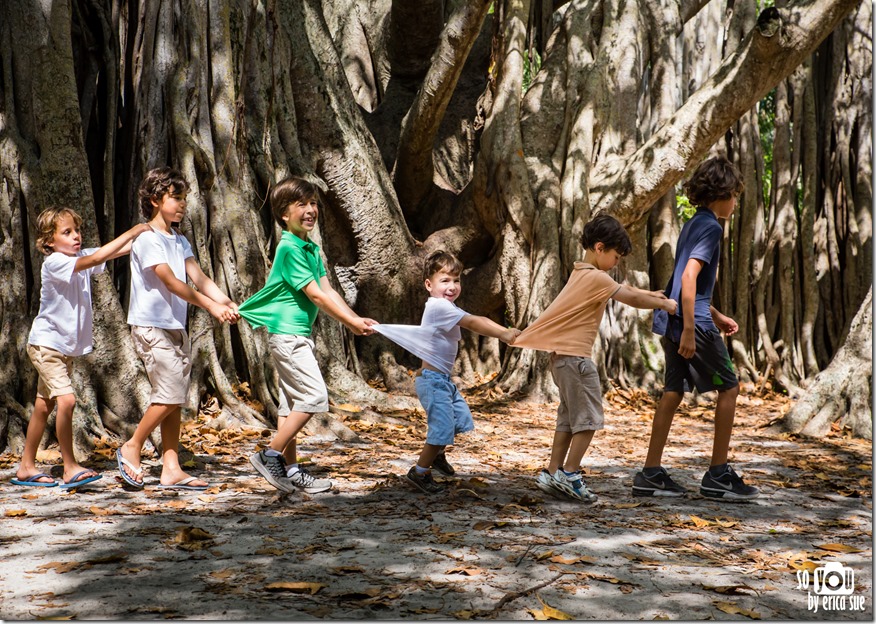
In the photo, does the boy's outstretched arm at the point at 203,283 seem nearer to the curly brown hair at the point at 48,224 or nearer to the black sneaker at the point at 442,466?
the curly brown hair at the point at 48,224

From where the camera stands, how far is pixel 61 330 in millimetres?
4531

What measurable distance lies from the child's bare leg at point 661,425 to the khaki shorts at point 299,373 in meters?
1.71

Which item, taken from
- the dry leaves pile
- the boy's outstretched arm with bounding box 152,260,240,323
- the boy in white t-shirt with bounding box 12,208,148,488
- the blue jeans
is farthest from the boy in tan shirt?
the boy in white t-shirt with bounding box 12,208,148,488

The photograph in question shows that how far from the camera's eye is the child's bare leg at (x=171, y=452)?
14.9ft

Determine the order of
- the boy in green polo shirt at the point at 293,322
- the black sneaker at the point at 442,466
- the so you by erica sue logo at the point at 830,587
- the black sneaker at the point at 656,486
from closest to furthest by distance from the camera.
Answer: the so you by erica sue logo at the point at 830,587
the boy in green polo shirt at the point at 293,322
the black sneaker at the point at 656,486
the black sneaker at the point at 442,466

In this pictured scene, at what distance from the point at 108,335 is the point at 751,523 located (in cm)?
384

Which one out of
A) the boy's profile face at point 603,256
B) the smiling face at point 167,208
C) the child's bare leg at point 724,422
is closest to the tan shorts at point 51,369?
the smiling face at point 167,208

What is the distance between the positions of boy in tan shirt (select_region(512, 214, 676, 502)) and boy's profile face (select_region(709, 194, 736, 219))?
0.61 m

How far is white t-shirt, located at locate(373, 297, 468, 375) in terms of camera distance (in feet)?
14.8

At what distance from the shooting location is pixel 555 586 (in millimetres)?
3025

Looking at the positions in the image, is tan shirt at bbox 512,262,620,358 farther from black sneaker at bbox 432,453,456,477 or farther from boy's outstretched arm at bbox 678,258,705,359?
black sneaker at bbox 432,453,456,477

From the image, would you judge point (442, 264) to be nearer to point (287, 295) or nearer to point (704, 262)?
point (287, 295)

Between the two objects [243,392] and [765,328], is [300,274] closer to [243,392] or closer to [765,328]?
[243,392]

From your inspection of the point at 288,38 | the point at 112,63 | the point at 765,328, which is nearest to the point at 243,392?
the point at 112,63
